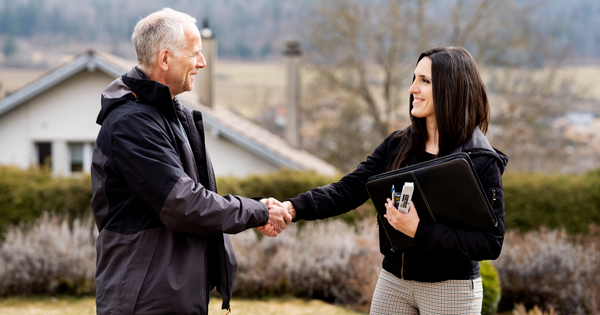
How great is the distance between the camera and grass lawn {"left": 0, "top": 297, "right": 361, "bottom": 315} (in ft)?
22.8

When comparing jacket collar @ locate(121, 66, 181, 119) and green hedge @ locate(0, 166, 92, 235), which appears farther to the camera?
green hedge @ locate(0, 166, 92, 235)

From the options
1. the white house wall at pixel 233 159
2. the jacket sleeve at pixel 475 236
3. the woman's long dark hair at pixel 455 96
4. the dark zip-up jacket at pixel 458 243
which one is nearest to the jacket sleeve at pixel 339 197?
the dark zip-up jacket at pixel 458 243

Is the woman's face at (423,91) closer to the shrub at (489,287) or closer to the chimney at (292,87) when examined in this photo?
the shrub at (489,287)

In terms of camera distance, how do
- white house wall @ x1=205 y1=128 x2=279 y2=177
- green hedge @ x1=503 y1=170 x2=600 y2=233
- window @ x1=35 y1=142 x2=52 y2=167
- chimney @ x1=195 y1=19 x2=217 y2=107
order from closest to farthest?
green hedge @ x1=503 y1=170 x2=600 y2=233 → white house wall @ x1=205 y1=128 x2=279 y2=177 → window @ x1=35 y1=142 x2=52 y2=167 → chimney @ x1=195 y1=19 x2=217 y2=107

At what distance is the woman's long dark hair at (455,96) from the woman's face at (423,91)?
40mm

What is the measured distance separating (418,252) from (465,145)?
1.84 feet

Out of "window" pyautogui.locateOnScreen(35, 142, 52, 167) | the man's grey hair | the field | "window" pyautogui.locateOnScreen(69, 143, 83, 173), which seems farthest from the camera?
the field

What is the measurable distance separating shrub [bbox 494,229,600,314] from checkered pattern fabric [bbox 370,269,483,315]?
4.53 m

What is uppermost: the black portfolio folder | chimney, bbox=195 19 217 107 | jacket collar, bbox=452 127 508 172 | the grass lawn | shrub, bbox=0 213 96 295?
chimney, bbox=195 19 217 107

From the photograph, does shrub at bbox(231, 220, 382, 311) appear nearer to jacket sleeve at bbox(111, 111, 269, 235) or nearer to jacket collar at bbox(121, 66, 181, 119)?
jacket sleeve at bbox(111, 111, 269, 235)

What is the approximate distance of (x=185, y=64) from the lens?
262 cm

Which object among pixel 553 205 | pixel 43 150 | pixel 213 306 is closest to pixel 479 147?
pixel 213 306

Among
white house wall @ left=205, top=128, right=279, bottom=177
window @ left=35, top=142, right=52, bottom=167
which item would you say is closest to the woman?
white house wall @ left=205, top=128, right=279, bottom=177

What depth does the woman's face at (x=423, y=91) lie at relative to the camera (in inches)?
102
